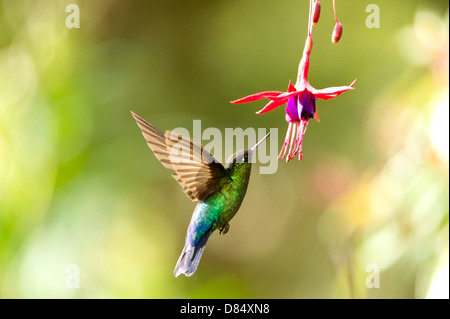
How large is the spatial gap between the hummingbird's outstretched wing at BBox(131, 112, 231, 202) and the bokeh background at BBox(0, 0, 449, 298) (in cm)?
72

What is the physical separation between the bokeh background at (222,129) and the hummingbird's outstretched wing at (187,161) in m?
0.72

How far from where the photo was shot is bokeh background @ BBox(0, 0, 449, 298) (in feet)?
5.06

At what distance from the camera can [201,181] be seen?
2.84 feet

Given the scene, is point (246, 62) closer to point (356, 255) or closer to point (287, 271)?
point (287, 271)

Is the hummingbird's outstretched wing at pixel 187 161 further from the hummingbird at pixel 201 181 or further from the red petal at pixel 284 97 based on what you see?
the red petal at pixel 284 97

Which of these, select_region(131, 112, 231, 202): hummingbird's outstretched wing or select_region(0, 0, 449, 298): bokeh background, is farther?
select_region(0, 0, 449, 298): bokeh background

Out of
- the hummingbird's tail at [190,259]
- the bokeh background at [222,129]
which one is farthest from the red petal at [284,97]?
the bokeh background at [222,129]

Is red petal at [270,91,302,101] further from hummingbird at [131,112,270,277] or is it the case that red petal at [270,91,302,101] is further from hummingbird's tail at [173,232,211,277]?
hummingbird's tail at [173,232,211,277]

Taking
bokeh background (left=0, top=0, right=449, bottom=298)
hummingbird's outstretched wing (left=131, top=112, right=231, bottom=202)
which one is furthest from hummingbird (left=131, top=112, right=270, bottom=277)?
bokeh background (left=0, top=0, right=449, bottom=298)

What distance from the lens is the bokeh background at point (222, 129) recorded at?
5.06 feet

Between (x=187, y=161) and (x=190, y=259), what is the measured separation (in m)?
0.16

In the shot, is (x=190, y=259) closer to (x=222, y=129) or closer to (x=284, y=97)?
(x=284, y=97)

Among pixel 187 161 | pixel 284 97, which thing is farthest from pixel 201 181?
pixel 284 97

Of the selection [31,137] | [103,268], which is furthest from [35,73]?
[103,268]
